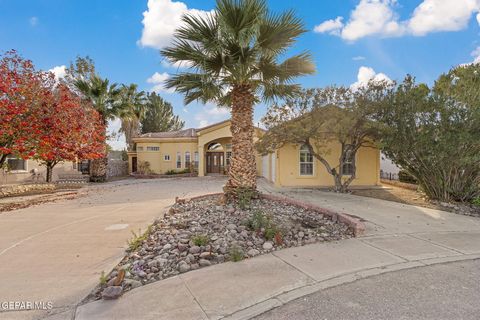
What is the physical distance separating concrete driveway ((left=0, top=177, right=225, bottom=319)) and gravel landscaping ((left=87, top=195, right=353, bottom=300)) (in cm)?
41

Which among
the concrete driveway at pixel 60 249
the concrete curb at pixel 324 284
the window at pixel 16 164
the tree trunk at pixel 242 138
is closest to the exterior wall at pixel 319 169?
the tree trunk at pixel 242 138

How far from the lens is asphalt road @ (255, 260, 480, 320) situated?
3.09 metres

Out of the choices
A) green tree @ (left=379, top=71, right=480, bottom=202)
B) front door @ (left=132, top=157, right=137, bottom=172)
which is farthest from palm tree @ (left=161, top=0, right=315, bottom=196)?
front door @ (left=132, top=157, right=137, bottom=172)

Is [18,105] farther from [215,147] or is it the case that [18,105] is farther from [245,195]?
[215,147]

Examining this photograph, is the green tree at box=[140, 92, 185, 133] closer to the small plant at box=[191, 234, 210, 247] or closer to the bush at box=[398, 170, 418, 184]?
the bush at box=[398, 170, 418, 184]

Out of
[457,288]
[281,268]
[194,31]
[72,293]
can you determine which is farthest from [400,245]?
[194,31]

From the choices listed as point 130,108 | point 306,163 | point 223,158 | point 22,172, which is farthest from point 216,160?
point 22,172

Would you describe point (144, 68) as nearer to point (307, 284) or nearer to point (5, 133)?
point (5, 133)

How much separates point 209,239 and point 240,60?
5209 mm

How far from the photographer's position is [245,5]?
23.7 ft

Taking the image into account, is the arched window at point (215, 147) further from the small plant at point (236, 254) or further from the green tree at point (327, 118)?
the small plant at point (236, 254)

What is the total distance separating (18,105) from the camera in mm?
12078

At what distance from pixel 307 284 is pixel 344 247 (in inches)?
73.8

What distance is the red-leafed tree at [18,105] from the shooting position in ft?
38.0
